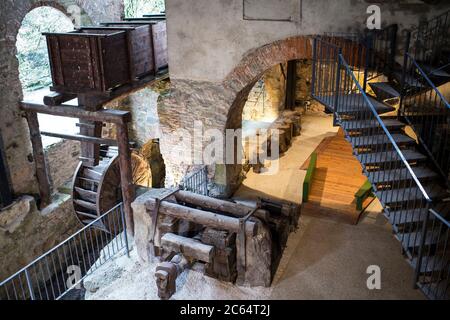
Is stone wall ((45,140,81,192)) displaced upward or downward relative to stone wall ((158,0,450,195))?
downward

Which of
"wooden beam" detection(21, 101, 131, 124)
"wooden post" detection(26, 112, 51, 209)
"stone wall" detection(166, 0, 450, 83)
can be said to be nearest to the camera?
"stone wall" detection(166, 0, 450, 83)

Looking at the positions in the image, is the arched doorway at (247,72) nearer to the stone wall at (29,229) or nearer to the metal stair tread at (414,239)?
the metal stair tread at (414,239)

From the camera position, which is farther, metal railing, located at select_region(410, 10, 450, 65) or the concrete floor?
metal railing, located at select_region(410, 10, 450, 65)

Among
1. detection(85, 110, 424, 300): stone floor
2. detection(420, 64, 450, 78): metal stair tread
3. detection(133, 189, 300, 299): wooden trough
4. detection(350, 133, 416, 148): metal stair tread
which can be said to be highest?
detection(420, 64, 450, 78): metal stair tread

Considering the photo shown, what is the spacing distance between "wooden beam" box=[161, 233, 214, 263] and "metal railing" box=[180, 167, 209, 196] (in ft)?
6.32

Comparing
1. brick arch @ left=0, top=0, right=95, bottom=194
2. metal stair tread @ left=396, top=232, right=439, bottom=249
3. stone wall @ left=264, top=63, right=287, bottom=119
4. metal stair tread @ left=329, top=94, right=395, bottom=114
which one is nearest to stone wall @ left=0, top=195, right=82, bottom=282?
brick arch @ left=0, top=0, right=95, bottom=194

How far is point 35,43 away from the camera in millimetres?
13453

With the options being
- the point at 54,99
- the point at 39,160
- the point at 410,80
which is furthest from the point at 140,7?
the point at 410,80

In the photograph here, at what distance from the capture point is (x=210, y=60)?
849 centimetres

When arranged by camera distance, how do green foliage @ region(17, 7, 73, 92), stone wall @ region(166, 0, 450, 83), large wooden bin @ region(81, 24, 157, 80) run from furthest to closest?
1. green foliage @ region(17, 7, 73, 92)
2. large wooden bin @ region(81, 24, 157, 80)
3. stone wall @ region(166, 0, 450, 83)

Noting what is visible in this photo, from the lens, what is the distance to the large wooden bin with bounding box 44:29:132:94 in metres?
7.68

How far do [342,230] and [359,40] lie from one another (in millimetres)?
3374

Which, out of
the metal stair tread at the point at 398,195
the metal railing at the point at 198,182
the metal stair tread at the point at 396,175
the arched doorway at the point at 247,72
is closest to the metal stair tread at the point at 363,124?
the metal stair tread at the point at 396,175

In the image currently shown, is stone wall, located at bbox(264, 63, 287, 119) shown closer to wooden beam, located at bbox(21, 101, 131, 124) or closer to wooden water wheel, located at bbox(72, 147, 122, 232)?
wooden water wheel, located at bbox(72, 147, 122, 232)
